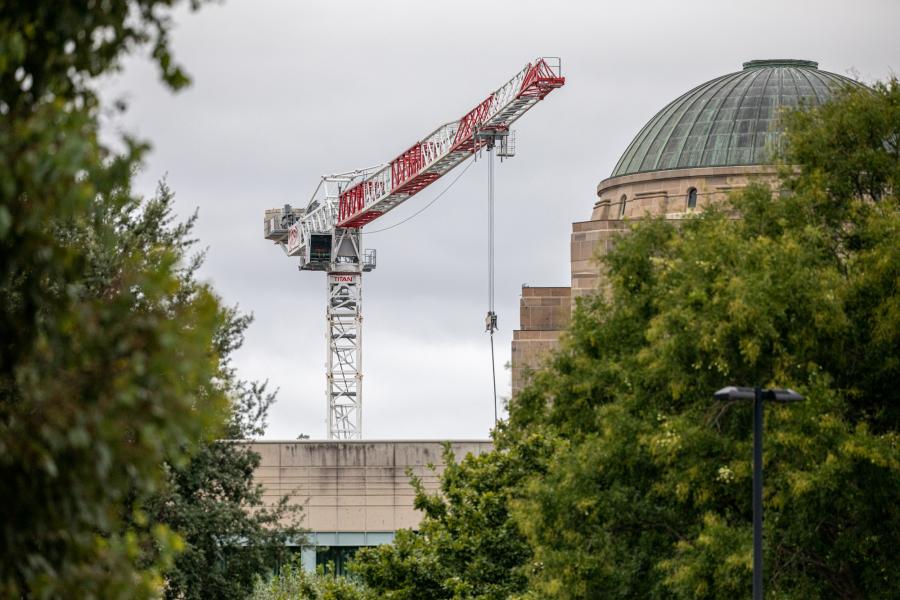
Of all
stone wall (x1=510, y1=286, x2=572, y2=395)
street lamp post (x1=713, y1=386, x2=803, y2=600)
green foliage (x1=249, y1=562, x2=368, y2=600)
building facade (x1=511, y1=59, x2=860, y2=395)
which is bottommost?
green foliage (x1=249, y1=562, x2=368, y2=600)

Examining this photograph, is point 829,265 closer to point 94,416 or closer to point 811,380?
point 811,380

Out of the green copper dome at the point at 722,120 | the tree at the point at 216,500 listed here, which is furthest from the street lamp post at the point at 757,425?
the green copper dome at the point at 722,120

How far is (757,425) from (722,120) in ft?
220

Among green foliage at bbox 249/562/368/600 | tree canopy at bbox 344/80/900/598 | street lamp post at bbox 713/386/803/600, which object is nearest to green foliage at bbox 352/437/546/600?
green foliage at bbox 249/562/368/600

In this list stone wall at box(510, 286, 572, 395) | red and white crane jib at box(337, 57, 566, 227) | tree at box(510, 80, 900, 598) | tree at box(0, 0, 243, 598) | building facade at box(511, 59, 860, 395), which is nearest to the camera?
tree at box(0, 0, 243, 598)

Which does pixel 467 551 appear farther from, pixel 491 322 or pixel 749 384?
pixel 491 322

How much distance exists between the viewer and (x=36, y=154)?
9703 mm

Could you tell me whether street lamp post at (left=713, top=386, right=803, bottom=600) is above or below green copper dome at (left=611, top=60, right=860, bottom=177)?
below

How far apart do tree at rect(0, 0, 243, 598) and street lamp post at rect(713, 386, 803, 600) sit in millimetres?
13786

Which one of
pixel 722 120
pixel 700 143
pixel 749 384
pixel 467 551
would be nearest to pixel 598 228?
pixel 700 143

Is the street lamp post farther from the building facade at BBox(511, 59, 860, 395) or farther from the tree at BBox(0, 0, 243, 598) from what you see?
the building facade at BBox(511, 59, 860, 395)

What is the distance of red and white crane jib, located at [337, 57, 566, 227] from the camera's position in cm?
10356

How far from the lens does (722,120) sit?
9019 centimetres

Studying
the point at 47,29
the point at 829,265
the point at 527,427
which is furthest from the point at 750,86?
the point at 47,29
